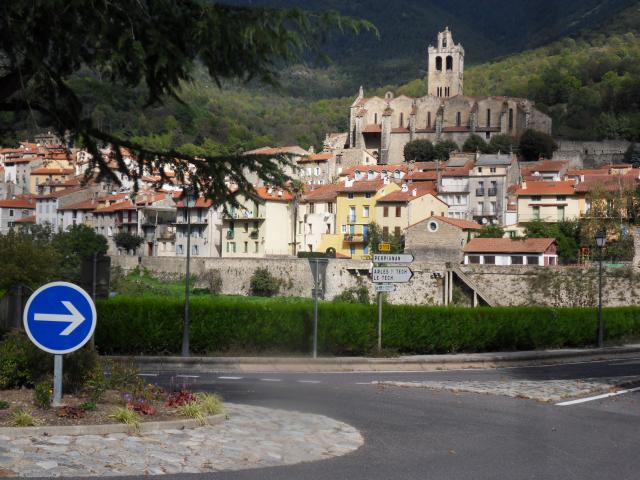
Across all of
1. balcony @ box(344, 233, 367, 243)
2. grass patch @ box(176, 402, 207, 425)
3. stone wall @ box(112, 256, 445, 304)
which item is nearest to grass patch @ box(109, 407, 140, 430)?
grass patch @ box(176, 402, 207, 425)

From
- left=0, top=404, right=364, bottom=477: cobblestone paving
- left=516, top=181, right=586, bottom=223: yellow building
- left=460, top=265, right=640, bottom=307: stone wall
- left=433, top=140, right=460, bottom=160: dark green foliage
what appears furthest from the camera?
left=433, top=140, right=460, bottom=160: dark green foliage

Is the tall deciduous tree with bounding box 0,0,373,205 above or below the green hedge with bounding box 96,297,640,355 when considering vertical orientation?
above

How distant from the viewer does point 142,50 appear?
35.2ft

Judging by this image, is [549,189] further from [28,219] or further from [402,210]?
[28,219]

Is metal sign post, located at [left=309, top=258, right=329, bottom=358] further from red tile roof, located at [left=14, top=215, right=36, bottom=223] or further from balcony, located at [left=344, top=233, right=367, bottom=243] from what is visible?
red tile roof, located at [left=14, top=215, right=36, bottom=223]

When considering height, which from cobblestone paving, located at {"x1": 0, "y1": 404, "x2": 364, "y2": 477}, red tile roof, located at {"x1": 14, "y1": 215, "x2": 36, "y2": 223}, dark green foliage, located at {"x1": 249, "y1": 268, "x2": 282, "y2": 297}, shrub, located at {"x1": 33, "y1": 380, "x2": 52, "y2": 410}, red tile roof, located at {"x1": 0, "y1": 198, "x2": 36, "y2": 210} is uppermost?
red tile roof, located at {"x1": 0, "y1": 198, "x2": 36, "y2": 210}

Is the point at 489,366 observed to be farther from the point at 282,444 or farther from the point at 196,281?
the point at 196,281

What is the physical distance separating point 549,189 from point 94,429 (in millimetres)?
99826

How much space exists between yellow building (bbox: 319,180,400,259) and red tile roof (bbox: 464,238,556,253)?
17.3m

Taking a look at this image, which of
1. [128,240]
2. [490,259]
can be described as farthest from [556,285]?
[128,240]

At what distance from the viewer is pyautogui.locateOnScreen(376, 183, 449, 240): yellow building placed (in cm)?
9962

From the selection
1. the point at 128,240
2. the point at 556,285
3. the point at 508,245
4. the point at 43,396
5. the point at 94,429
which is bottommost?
→ the point at 94,429

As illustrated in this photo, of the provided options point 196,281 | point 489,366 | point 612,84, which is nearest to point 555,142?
point 612,84

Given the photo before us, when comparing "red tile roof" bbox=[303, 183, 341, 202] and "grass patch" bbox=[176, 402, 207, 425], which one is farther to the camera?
"red tile roof" bbox=[303, 183, 341, 202]
